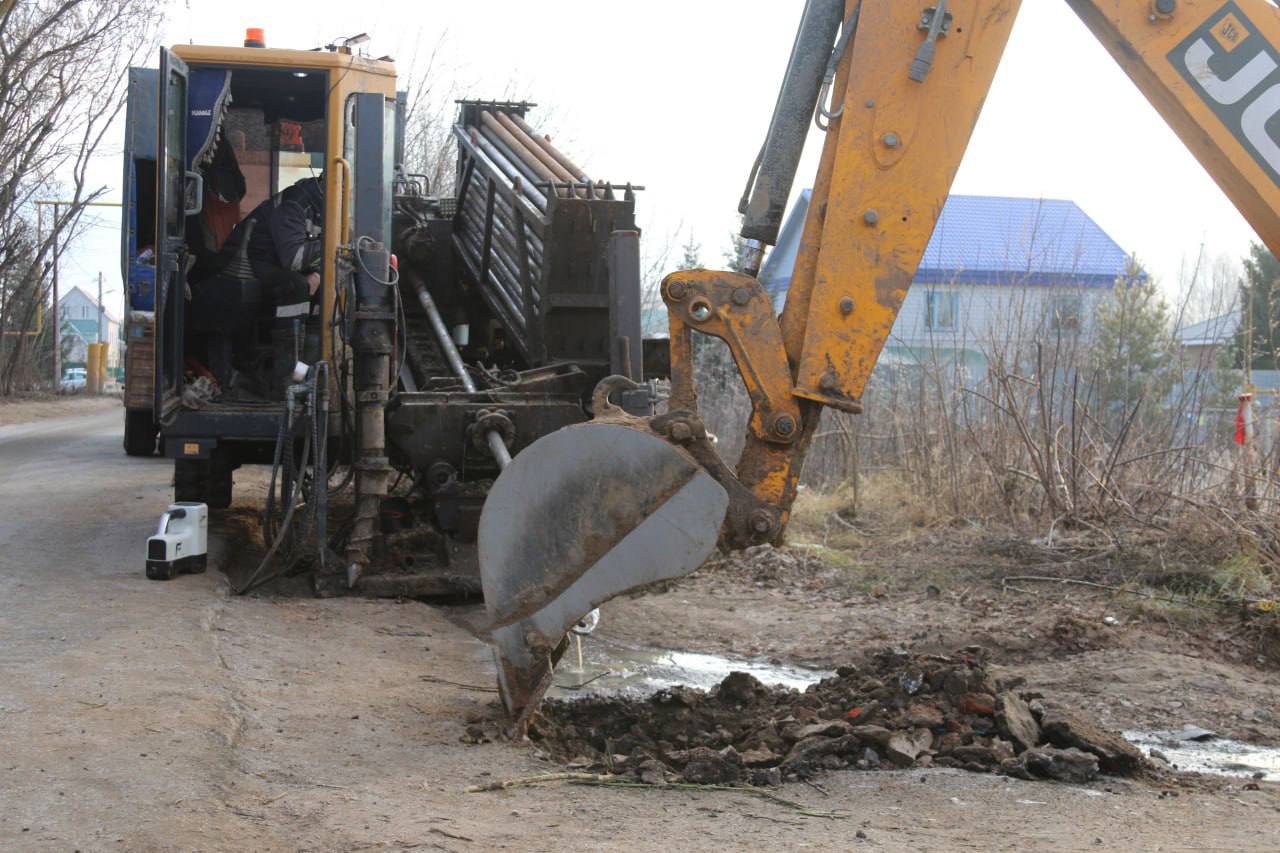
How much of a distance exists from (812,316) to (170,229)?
461 centimetres

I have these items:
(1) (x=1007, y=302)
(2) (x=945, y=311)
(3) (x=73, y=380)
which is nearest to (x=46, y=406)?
(3) (x=73, y=380)

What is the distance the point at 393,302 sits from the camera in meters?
7.52

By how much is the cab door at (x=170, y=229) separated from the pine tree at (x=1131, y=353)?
6301mm

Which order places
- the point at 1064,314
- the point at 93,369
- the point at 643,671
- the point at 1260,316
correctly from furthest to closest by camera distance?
the point at 93,369 < the point at 1260,316 < the point at 1064,314 < the point at 643,671

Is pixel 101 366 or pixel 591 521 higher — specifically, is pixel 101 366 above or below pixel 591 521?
above

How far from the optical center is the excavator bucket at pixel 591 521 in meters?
4.30

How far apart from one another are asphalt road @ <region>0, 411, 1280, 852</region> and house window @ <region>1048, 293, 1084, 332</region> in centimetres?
609

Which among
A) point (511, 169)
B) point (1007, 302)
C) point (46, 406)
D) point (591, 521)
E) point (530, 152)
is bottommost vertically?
point (46, 406)

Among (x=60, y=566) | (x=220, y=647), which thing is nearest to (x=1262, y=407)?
(x=220, y=647)

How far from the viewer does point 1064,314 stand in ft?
34.5

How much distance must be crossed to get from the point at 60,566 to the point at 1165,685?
5621mm

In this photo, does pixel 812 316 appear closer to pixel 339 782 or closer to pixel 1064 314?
pixel 339 782

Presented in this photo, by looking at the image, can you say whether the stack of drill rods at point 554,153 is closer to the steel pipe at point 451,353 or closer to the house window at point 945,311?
the steel pipe at point 451,353

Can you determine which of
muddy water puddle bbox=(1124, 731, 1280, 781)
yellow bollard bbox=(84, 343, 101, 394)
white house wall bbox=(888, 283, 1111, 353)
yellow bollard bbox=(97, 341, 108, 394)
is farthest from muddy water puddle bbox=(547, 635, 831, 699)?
yellow bollard bbox=(97, 341, 108, 394)
